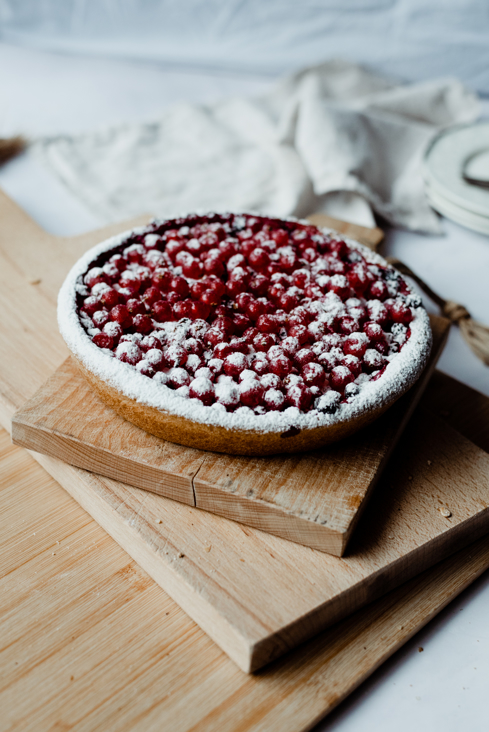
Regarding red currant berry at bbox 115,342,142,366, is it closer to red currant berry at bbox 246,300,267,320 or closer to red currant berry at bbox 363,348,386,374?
red currant berry at bbox 246,300,267,320

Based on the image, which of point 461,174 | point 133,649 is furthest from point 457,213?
point 133,649

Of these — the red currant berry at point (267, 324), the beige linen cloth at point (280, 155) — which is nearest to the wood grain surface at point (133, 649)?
the red currant berry at point (267, 324)

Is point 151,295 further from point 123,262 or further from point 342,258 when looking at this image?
point 342,258

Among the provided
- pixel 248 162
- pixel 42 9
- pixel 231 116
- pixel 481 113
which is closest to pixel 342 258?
pixel 248 162

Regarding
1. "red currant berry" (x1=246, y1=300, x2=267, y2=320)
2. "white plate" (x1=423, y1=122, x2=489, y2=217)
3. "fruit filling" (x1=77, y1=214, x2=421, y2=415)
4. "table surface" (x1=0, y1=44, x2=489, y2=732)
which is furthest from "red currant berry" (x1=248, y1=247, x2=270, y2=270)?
"white plate" (x1=423, y1=122, x2=489, y2=217)

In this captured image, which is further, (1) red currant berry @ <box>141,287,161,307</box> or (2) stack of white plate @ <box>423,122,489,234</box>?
(2) stack of white plate @ <box>423,122,489,234</box>

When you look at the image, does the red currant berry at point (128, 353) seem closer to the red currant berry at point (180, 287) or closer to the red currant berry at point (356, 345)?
the red currant berry at point (180, 287)
